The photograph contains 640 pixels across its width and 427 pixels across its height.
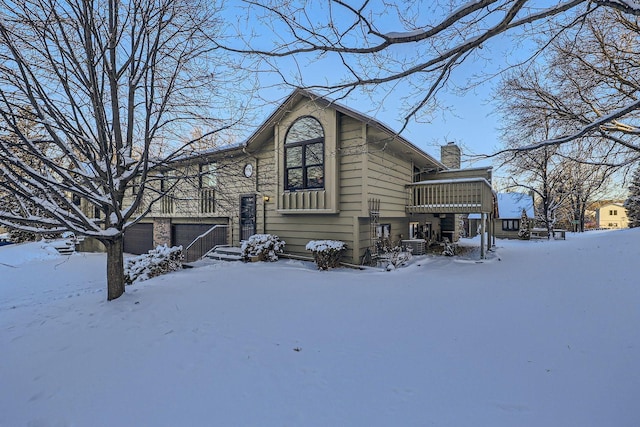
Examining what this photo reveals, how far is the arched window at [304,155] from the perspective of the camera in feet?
29.5

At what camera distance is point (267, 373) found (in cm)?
288

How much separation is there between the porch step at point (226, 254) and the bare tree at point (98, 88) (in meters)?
4.43

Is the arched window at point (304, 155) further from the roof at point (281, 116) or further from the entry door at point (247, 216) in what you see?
the entry door at point (247, 216)

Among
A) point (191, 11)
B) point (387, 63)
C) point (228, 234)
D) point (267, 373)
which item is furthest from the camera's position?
point (228, 234)

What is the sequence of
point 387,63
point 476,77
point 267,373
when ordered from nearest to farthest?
point 267,373
point 387,63
point 476,77

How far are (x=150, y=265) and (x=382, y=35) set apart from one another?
8.24 m

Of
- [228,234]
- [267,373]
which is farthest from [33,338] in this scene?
[228,234]

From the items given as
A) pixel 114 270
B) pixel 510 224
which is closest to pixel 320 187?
pixel 114 270

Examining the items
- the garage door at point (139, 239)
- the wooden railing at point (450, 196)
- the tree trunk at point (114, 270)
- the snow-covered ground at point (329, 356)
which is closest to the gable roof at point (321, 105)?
the wooden railing at point (450, 196)

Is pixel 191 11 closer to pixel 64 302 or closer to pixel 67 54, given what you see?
pixel 67 54

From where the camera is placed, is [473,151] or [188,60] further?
[188,60]

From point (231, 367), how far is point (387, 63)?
4060 millimetres

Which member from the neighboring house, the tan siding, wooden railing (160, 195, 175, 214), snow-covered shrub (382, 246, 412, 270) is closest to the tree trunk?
snow-covered shrub (382, 246, 412, 270)

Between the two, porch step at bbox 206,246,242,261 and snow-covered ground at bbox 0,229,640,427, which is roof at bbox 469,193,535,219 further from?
porch step at bbox 206,246,242,261
